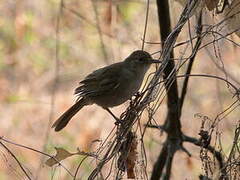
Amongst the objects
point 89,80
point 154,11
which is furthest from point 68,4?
point 89,80

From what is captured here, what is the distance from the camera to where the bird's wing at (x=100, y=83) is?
402cm

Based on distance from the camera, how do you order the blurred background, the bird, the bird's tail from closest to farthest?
1. the bird
2. the bird's tail
3. the blurred background

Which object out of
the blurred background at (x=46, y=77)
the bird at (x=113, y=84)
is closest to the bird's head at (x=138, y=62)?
the bird at (x=113, y=84)

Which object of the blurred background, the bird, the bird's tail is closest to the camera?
the bird

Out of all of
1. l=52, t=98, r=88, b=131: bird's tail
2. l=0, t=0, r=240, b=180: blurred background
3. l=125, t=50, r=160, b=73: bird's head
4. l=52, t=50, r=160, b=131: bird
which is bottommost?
l=52, t=98, r=88, b=131: bird's tail

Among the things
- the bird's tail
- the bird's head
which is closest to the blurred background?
the bird's tail

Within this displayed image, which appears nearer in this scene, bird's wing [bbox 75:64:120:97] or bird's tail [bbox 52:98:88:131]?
bird's wing [bbox 75:64:120:97]

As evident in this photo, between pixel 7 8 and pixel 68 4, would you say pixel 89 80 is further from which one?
pixel 7 8

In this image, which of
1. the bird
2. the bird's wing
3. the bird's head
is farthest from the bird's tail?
the bird's head

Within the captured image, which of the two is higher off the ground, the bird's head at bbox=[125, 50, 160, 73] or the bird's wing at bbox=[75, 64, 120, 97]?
the bird's head at bbox=[125, 50, 160, 73]

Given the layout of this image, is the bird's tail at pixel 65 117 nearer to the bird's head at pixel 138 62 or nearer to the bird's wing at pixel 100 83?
the bird's wing at pixel 100 83

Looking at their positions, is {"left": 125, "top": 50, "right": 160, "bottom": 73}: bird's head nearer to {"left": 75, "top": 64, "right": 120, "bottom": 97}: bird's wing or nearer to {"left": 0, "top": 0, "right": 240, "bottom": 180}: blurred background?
{"left": 75, "top": 64, "right": 120, "bottom": 97}: bird's wing

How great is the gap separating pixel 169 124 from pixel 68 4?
1.82 m

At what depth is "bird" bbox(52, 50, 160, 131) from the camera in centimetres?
402
